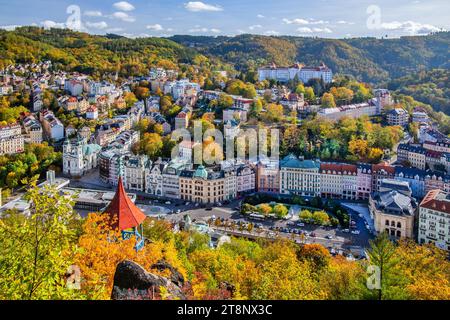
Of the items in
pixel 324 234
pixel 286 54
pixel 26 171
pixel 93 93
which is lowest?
pixel 324 234

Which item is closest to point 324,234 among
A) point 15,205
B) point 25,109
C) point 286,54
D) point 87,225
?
point 87,225

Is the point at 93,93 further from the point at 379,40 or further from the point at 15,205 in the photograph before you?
the point at 379,40

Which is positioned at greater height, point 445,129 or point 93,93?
point 93,93

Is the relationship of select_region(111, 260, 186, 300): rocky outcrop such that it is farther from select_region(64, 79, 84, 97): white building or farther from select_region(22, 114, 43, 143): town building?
select_region(64, 79, 84, 97): white building

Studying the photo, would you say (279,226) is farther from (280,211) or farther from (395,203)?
(395,203)

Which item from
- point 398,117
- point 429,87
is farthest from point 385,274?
point 429,87

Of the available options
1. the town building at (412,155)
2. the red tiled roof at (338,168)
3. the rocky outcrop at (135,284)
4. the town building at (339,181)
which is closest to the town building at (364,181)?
the town building at (339,181)

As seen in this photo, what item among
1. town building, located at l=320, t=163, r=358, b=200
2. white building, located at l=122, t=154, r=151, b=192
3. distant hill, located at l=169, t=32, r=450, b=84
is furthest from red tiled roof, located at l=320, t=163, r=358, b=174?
distant hill, located at l=169, t=32, r=450, b=84
